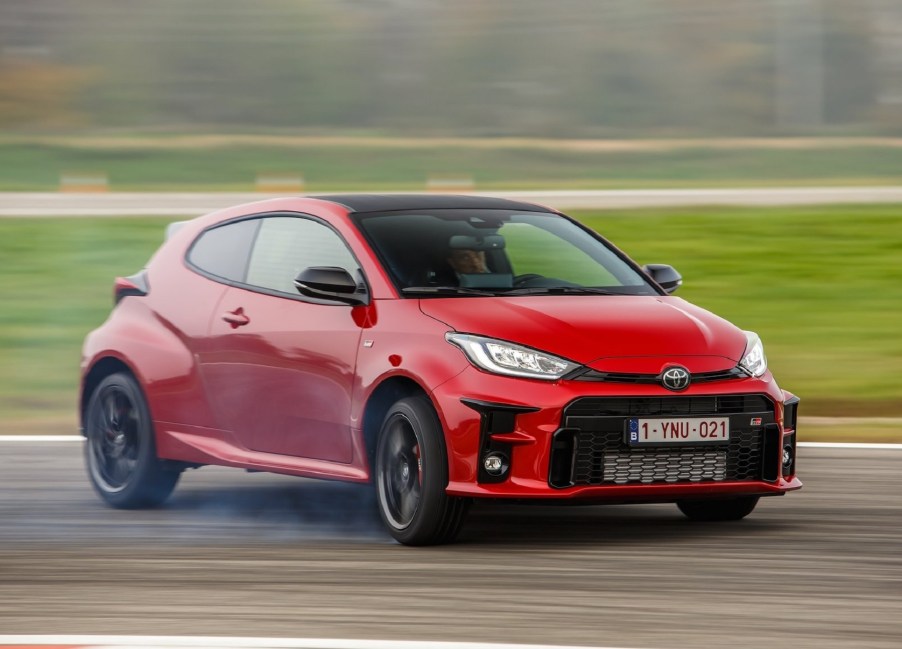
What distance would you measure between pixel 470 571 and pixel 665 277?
2342 mm

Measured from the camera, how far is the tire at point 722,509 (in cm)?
795

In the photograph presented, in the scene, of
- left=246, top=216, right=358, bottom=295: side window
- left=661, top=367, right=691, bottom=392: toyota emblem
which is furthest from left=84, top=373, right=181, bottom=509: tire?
left=661, top=367, right=691, bottom=392: toyota emblem

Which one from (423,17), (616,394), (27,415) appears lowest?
(27,415)

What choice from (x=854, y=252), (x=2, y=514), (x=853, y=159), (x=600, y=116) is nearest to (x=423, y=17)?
(x=600, y=116)

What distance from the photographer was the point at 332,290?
751cm

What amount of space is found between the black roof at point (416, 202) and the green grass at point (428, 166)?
2423 cm

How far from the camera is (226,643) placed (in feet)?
17.6

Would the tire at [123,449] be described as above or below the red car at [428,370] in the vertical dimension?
below

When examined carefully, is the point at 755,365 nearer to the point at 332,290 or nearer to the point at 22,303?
the point at 332,290

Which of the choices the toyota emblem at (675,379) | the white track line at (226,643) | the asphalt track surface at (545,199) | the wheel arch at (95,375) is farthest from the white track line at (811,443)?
the asphalt track surface at (545,199)

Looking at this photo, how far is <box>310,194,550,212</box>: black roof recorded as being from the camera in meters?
8.19

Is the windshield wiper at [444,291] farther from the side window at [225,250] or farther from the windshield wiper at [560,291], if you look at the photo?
the side window at [225,250]

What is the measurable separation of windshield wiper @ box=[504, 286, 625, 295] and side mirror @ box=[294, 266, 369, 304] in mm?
657

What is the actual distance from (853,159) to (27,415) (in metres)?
29.5
